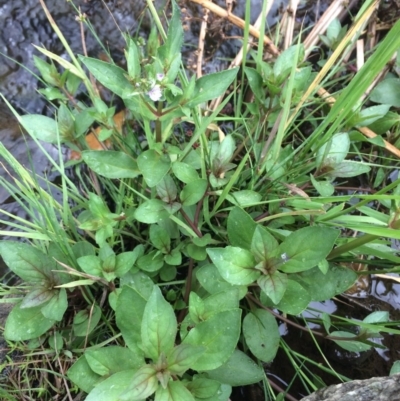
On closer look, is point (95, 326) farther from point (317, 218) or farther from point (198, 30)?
point (198, 30)

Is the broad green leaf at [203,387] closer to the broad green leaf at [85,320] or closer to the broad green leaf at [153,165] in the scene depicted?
the broad green leaf at [85,320]

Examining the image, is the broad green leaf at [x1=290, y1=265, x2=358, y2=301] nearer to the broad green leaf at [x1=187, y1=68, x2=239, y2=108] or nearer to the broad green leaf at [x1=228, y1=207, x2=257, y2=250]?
the broad green leaf at [x1=228, y1=207, x2=257, y2=250]

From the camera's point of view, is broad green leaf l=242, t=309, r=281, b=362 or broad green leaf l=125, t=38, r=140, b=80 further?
broad green leaf l=242, t=309, r=281, b=362

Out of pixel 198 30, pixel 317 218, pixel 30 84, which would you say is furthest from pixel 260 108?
pixel 30 84

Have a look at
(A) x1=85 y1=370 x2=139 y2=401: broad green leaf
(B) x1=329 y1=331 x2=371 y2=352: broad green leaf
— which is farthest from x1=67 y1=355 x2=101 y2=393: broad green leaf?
(B) x1=329 y1=331 x2=371 y2=352: broad green leaf

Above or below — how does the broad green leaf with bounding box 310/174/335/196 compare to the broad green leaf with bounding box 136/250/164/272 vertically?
below

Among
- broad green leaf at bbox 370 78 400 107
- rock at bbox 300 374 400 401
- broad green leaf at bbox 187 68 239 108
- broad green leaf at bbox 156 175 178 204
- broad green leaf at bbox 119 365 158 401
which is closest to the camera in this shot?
broad green leaf at bbox 119 365 158 401

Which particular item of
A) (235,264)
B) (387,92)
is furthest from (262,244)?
(387,92)
